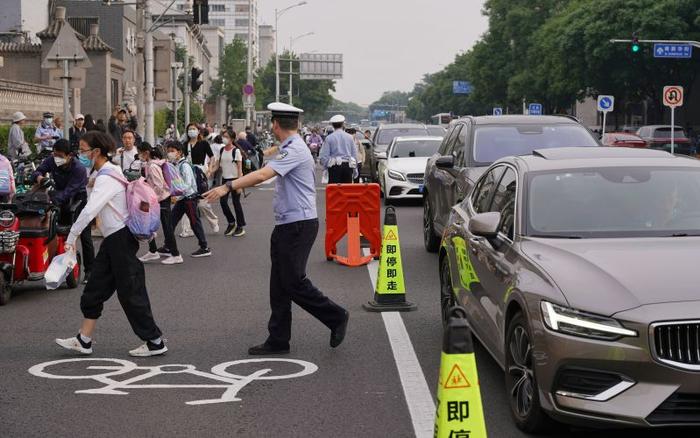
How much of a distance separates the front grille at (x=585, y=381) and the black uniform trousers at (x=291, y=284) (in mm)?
3270

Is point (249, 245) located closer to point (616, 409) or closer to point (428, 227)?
point (428, 227)

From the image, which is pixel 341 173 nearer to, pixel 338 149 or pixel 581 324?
pixel 338 149

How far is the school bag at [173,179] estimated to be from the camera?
1535 centimetres

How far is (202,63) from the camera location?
118 m

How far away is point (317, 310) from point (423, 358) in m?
0.95

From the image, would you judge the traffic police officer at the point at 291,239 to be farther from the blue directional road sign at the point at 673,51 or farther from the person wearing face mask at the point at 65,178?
the blue directional road sign at the point at 673,51

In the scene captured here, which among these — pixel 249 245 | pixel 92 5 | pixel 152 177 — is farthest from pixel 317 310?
pixel 92 5

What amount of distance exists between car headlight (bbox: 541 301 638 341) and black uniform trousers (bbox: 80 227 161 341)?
3765 mm

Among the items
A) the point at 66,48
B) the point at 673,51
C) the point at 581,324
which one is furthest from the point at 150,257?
the point at 673,51

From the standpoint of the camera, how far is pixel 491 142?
14.0 meters

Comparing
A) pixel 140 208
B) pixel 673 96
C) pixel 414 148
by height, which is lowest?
pixel 140 208

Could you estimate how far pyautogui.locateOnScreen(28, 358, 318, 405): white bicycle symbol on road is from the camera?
7.64m

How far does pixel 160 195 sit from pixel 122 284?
20.5 feet

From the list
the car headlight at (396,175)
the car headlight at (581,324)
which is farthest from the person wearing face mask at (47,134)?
the car headlight at (581,324)
